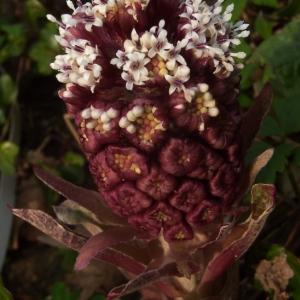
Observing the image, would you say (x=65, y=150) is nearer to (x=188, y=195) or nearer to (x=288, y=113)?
(x=288, y=113)

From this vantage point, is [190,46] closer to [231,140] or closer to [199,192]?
[231,140]

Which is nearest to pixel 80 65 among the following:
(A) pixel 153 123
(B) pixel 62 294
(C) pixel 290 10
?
(A) pixel 153 123

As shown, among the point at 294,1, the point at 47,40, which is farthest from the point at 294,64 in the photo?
the point at 47,40

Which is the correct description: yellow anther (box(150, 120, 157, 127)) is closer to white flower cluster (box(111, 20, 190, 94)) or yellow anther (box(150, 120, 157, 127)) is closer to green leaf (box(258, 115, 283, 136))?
white flower cluster (box(111, 20, 190, 94))

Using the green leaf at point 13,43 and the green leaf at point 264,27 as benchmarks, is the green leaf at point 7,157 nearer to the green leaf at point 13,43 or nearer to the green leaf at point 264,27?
the green leaf at point 13,43

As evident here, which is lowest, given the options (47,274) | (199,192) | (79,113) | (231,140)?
(47,274)

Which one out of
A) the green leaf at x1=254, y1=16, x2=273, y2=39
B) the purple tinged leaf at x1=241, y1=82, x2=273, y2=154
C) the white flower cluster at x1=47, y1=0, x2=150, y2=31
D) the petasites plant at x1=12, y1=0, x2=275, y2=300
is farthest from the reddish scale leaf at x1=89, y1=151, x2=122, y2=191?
the green leaf at x1=254, y1=16, x2=273, y2=39

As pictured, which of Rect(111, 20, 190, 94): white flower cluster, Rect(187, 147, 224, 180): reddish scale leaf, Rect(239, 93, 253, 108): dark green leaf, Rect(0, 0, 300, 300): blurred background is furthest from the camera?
Rect(239, 93, 253, 108): dark green leaf
